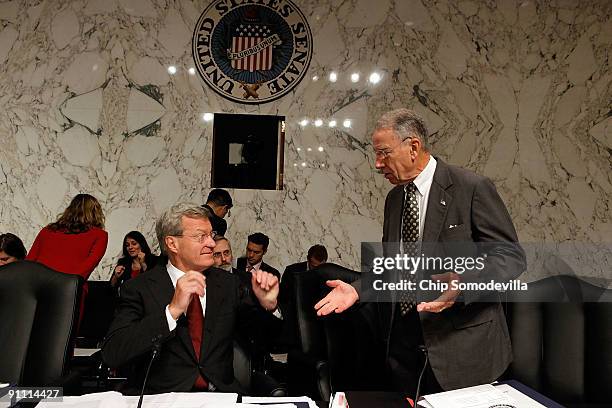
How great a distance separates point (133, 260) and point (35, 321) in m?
2.92

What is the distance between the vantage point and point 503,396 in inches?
67.8

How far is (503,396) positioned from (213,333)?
102cm

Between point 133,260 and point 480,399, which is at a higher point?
point 133,260

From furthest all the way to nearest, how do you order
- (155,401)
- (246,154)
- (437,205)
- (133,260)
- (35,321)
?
1. (246,154)
2. (133,260)
3. (35,321)
4. (437,205)
5. (155,401)

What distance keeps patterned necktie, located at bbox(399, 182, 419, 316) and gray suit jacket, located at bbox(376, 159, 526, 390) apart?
0.22 feet

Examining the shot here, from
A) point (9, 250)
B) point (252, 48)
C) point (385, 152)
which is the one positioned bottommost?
point (9, 250)

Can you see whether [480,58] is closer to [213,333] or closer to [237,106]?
[237,106]

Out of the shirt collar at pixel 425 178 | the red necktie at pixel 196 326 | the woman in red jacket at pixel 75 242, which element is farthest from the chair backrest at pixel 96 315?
the shirt collar at pixel 425 178

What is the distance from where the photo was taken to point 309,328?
283 cm

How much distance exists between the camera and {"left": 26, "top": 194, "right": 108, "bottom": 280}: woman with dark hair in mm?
4188

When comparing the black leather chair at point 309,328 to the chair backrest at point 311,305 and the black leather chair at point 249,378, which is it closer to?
the chair backrest at point 311,305

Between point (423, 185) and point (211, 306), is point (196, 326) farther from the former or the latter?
point (423, 185)

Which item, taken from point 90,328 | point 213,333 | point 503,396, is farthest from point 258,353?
point 90,328

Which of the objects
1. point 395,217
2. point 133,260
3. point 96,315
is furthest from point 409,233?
point 133,260
